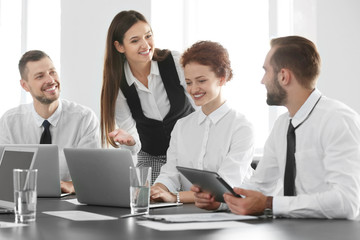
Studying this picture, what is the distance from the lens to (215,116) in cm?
292


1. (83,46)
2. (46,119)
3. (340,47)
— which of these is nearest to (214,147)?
(46,119)

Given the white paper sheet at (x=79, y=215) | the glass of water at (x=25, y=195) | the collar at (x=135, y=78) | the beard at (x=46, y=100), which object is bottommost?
the white paper sheet at (x=79, y=215)

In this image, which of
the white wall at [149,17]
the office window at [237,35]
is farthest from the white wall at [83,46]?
the office window at [237,35]

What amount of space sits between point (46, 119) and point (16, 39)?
7.66ft

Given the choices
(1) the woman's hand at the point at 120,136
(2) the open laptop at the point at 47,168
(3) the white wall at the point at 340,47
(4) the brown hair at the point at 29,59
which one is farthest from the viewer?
(3) the white wall at the point at 340,47

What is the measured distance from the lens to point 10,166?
208cm

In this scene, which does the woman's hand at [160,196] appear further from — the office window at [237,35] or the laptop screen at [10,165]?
the office window at [237,35]

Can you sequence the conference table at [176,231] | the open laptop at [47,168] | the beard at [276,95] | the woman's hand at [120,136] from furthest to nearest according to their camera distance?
the woman's hand at [120,136], the open laptop at [47,168], the beard at [276,95], the conference table at [176,231]

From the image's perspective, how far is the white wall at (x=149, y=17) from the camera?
517 cm

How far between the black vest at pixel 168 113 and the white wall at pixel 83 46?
2038 millimetres

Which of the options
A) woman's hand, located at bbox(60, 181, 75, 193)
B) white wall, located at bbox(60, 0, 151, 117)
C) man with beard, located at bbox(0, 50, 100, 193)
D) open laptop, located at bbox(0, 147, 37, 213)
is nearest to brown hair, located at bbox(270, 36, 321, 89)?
open laptop, located at bbox(0, 147, 37, 213)

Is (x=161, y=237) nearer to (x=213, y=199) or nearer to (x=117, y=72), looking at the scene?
(x=213, y=199)

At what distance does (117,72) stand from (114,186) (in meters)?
1.24

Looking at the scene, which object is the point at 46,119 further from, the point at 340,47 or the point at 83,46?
the point at 340,47
